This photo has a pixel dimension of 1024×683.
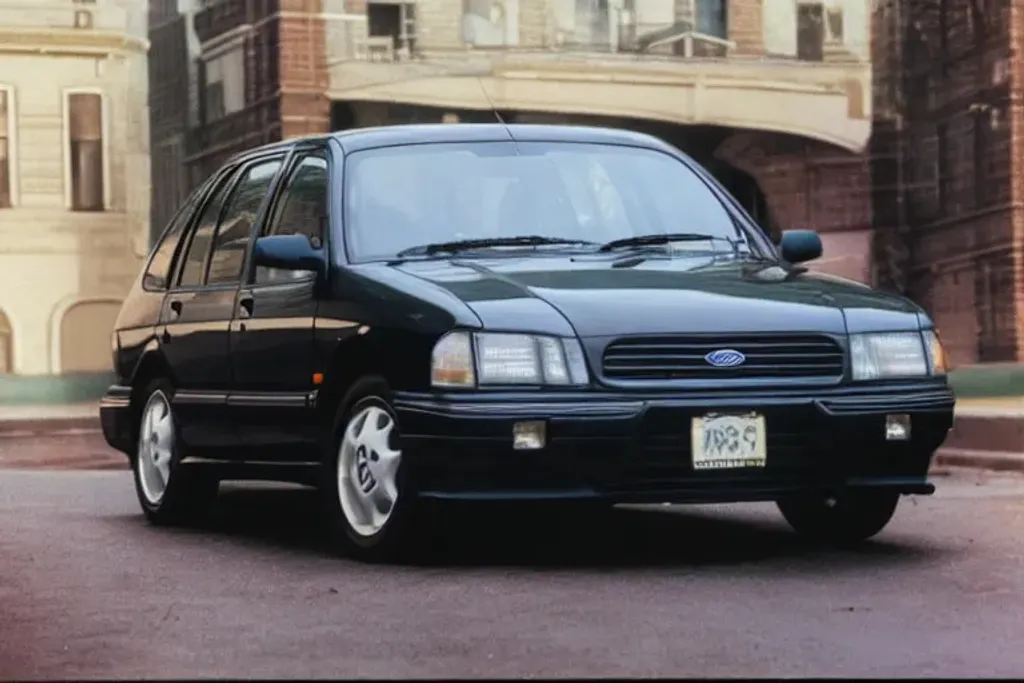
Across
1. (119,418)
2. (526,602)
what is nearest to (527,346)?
(526,602)

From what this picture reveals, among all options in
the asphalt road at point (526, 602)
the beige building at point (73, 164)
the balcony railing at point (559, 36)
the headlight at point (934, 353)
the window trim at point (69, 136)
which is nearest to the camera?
the asphalt road at point (526, 602)

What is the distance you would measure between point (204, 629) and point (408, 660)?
94cm

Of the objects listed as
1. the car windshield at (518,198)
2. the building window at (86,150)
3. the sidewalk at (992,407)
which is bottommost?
the sidewalk at (992,407)

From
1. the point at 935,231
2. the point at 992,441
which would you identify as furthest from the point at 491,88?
the point at 992,441

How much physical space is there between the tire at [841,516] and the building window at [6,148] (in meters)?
17.3

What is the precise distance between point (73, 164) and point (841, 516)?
59.6 feet

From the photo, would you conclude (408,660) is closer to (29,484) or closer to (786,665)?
(786,665)

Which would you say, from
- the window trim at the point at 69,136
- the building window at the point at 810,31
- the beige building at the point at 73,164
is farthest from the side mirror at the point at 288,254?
the window trim at the point at 69,136

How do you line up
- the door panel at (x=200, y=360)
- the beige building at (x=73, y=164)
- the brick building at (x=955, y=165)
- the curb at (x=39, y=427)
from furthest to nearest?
the beige building at (x=73, y=164), the curb at (x=39, y=427), the brick building at (x=955, y=165), the door panel at (x=200, y=360)

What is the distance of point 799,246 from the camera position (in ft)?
31.6

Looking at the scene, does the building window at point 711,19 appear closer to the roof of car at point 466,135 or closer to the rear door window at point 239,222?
the rear door window at point 239,222

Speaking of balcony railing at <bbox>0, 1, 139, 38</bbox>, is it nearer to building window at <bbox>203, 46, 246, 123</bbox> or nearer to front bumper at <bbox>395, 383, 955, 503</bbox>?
building window at <bbox>203, 46, 246, 123</bbox>

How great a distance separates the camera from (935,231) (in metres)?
23.4

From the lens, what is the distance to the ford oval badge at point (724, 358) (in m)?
8.34
